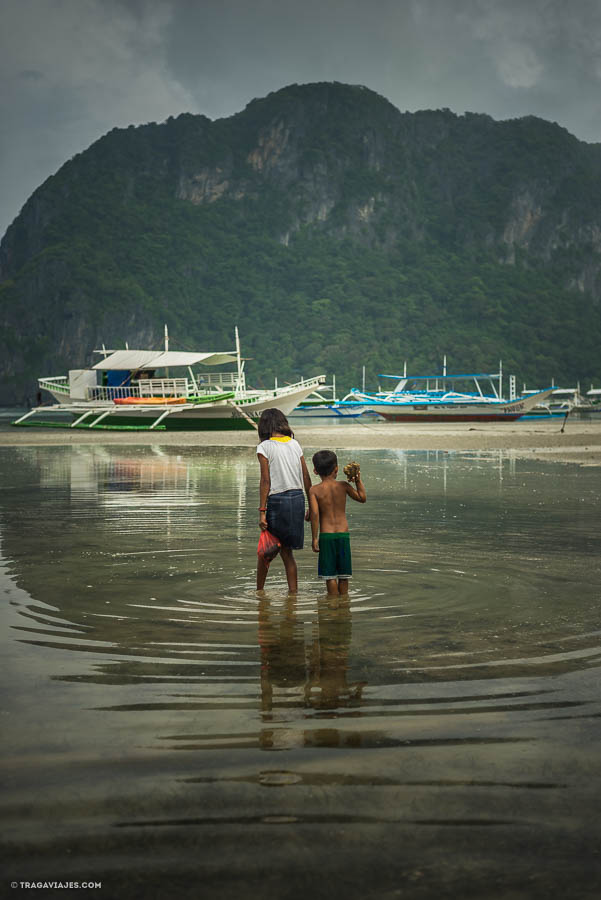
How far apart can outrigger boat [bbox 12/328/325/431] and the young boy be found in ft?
118

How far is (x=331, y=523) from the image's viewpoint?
6.71 m

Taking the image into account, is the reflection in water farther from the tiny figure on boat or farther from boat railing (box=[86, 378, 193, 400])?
boat railing (box=[86, 378, 193, 400])

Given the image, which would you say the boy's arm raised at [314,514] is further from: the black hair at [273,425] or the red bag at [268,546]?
the black hair at [273,425]

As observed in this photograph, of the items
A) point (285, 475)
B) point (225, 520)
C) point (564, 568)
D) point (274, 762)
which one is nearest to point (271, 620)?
point (285, 475)

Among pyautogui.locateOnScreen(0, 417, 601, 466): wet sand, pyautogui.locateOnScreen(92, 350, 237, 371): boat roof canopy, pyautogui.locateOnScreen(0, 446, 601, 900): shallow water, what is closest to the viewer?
pyautogui.locateOnScreen(0, 446, 601, 900): shallow water

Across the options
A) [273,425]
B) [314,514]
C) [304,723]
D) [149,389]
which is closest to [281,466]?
[273,425]

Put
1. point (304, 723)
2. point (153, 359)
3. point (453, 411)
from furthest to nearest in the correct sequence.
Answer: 1. point (453, 411)
2. point (153, 359)
3. point (304, 723)

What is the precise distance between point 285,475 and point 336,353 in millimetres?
165064

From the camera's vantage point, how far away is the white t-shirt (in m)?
6.73

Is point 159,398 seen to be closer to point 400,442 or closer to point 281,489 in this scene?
point 400,442

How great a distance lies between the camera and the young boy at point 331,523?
666cm

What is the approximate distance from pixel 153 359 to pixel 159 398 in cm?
466

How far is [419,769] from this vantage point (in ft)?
11.2

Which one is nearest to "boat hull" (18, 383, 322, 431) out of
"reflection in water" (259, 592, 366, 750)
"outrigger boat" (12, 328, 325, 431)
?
"outrigger boat" (12, 328, 325, 431)
